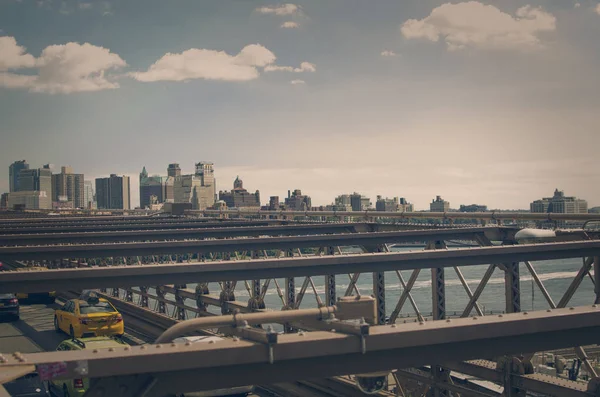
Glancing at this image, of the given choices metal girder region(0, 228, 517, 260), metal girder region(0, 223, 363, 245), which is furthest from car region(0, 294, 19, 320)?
metal girder region(0, 228, 517, 260)

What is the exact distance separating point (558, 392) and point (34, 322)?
89.0 feet

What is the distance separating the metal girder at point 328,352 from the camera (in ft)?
23.2

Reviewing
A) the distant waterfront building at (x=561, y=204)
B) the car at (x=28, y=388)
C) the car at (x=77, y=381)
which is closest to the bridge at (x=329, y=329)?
the car at (x=77, y=381)

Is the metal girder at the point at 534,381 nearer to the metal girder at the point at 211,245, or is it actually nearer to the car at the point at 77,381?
the metal girder at the point at 211,245

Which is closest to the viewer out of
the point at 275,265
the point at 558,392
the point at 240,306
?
the point at 558,392

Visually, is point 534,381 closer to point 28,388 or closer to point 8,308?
point 28,388

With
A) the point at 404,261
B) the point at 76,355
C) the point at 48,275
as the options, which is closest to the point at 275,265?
the point at 404,261

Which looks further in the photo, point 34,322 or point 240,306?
point 34,322

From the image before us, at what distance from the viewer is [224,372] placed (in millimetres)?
7680

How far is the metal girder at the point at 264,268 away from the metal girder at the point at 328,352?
5.44 m

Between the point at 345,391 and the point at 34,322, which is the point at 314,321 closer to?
the point at 345,391

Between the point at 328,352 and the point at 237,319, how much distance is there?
1.17m

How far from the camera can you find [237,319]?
795cm

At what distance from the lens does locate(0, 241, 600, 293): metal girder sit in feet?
42.9
